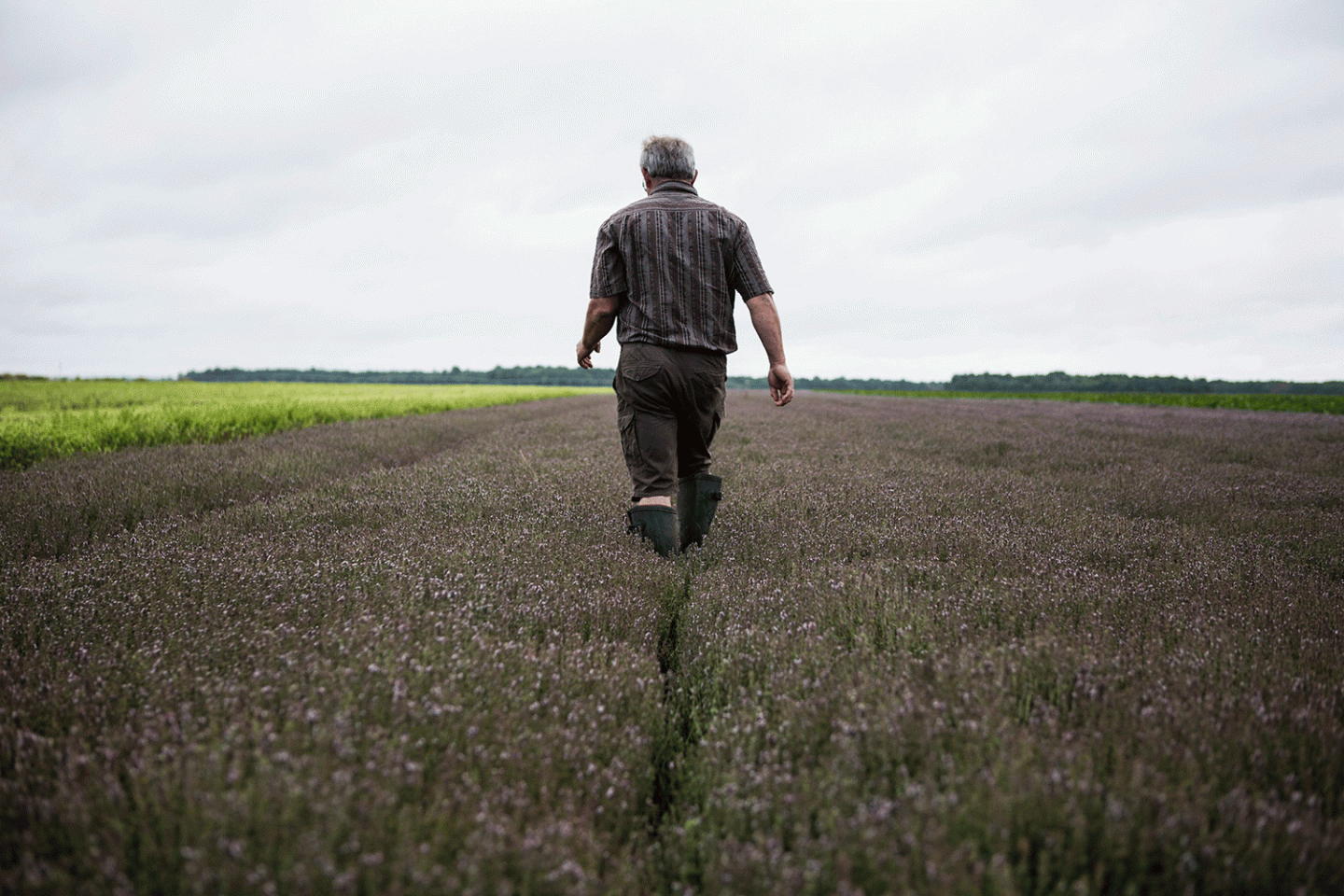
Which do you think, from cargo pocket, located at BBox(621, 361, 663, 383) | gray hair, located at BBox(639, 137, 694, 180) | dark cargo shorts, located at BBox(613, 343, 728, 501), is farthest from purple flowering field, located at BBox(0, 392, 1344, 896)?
gray hair, located at BBox(639, 137, 694, 180)

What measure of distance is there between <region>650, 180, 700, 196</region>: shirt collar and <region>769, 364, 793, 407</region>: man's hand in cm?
106

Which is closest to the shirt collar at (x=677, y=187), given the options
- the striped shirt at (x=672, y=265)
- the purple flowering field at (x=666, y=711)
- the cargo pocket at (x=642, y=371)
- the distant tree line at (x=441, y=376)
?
the striped shirt at (x=672, y=265)

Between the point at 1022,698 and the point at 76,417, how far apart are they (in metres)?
11.6

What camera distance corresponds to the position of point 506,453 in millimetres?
7098

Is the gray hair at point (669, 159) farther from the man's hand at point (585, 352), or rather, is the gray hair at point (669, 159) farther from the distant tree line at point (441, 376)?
the distant tree line at point (441, 376)

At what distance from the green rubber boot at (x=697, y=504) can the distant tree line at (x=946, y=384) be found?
131ft

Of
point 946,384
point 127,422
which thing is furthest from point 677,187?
point 946,384

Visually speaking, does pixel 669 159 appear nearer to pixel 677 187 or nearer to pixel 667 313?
pixel 677 187

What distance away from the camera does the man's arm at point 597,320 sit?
3.37m

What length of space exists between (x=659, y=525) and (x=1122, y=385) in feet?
211

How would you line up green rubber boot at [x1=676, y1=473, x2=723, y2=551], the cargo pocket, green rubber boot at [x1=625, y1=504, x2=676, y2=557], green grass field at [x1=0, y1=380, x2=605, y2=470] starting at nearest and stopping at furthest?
the cargo pocket, green rubber boot at [x1=625, y1=504, x2=676, y2=557], green rubber boot at [x1=676, y1=473, x2=723, y2=551], green grass field at [x1=0, y1=380, x2=605, y2=470]

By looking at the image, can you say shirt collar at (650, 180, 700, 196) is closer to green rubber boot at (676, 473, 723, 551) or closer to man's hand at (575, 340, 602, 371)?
man's hand at (575, 340, 602, 371)

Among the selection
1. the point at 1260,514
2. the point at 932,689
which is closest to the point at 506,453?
the point at 932,689

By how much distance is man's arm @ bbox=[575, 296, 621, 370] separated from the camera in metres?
3.37
